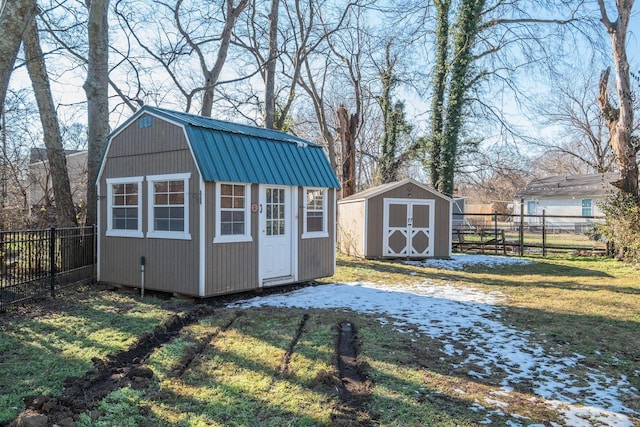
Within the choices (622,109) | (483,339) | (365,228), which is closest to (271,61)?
(365,228)

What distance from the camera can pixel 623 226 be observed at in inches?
523

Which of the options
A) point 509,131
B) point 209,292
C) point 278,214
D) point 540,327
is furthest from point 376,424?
point 509,131

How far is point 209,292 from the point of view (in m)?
7.11

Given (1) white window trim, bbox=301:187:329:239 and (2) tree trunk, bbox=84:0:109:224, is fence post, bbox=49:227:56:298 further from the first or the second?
(1) white window trim, bbox=301:187:329:239

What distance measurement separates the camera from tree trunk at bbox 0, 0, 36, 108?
4.32 m

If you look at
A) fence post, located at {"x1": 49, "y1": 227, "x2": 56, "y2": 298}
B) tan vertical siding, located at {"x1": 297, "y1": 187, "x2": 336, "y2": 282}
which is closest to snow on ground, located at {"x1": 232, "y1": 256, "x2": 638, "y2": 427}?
tan vertical siding, located at {"x1": 297, "y1": 187, "x2": 336, "y2": 282}

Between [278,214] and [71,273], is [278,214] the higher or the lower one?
the higher one

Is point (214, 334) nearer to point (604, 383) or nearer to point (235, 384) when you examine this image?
point (235, 384)

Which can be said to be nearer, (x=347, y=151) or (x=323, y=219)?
(x=323, y=219)

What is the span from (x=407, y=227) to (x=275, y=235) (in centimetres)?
676

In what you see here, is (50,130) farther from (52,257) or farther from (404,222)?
(404,222)

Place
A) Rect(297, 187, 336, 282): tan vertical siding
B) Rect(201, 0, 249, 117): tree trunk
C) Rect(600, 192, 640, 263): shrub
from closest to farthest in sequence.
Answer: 1. Rect(297, 187, 336, 282): tan vertical siding
2. Rect(600, 192, 640, 263): shrub
3. Rect(201, 0, 249, 117): tree trunk

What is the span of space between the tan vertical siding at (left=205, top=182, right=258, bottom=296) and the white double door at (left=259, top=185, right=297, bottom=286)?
17 cm

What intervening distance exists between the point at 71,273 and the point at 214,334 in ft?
14.4
